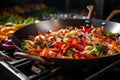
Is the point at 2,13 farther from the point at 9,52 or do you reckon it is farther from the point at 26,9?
the point at 9,52

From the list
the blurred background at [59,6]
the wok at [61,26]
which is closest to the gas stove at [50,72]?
the wok at [61,26]

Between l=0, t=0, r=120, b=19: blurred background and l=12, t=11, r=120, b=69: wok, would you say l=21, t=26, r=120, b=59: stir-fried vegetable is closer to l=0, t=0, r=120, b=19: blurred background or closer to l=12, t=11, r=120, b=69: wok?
l=12, t=11, r=120, b=69: wok

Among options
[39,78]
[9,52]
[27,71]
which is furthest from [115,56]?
[9,52]

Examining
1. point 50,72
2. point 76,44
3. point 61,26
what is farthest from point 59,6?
point 50,72

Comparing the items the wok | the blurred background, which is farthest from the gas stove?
the blurred background

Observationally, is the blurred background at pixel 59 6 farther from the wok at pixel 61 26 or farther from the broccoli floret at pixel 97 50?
the broccoli floret at pixel 97 50
